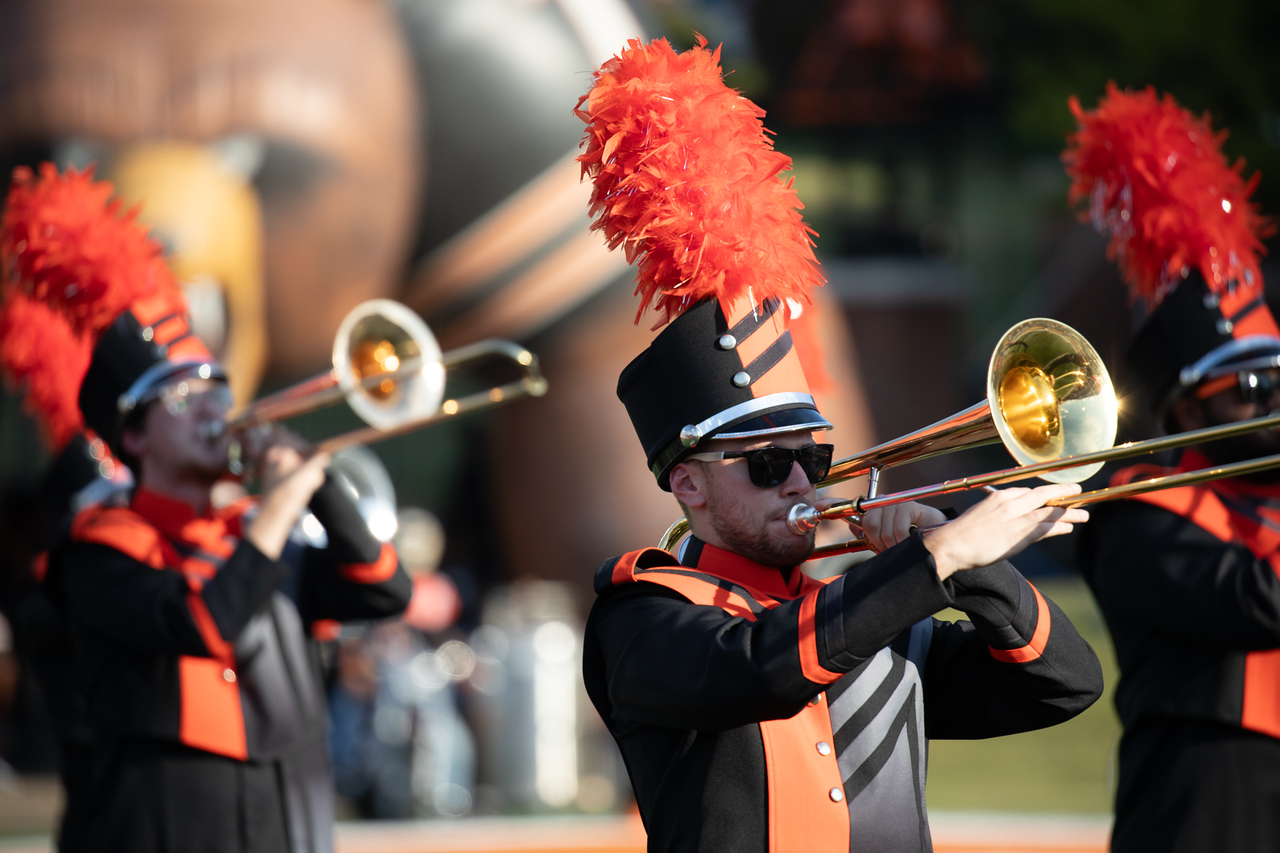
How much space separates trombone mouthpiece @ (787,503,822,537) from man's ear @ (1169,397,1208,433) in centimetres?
Result: 189

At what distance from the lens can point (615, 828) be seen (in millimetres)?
7949

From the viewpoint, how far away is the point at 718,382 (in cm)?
257

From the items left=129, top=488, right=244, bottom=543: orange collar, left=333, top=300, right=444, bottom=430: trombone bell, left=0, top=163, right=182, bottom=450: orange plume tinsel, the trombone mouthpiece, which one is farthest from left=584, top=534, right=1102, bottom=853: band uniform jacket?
left=0, top=163, right=182, bottom=450: orange plume tinsel

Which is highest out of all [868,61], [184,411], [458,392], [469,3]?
[868,61]

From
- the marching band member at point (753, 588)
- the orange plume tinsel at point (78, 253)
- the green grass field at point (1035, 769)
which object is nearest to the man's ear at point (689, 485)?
the marching band member at point (753, 588)

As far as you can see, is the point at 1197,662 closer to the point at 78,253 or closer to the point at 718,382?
the point at 718,382

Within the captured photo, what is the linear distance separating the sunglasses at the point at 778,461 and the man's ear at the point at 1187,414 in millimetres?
1820

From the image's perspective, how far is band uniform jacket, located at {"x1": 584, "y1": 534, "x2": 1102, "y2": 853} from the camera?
2215 millimetres

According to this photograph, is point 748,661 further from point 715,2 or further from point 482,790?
point 715,2

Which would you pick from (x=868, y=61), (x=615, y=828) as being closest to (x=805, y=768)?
(x=615, y=828)

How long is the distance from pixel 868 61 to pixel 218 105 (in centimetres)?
991

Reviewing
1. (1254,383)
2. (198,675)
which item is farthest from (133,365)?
(1254,383)

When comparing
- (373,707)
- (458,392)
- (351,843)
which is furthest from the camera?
(458,392)

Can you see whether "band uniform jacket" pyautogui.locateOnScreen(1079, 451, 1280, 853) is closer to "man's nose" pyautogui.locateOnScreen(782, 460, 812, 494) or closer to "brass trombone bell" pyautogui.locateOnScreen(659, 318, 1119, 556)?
"brass trombone bell" pyautogui.locateOnScreen(659, 318, 1119, 556)
